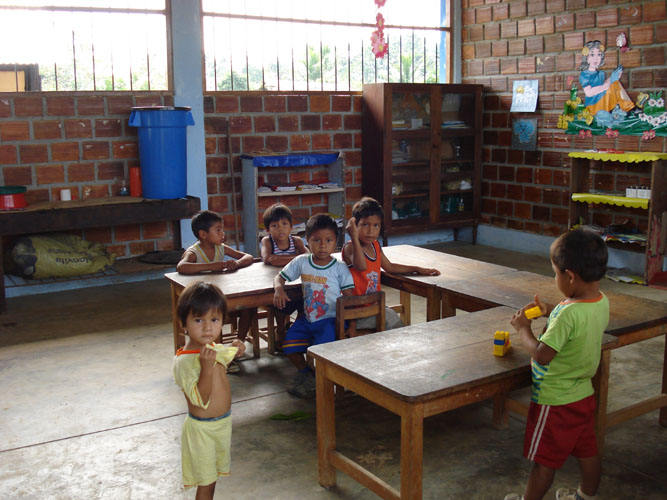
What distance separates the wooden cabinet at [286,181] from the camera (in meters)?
6.71

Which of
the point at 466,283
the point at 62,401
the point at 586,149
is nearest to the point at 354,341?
the point at 466,283

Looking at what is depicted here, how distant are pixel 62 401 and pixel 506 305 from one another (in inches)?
88.6

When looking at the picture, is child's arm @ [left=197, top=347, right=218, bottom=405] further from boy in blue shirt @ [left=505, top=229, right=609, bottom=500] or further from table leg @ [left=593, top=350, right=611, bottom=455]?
table leg @ [left=593, top=350, right=611, bottom=455]

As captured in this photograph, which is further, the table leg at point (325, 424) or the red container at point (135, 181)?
the red container at point (135, 181)

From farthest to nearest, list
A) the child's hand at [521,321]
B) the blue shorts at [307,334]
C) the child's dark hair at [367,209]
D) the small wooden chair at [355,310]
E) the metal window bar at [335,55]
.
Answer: the metal window bar at [335,55] → the child's dark hair at [367,209] → the blue shorts at [307,334] → the small wooden chair at [355,310] → the child's hand at [521,321]

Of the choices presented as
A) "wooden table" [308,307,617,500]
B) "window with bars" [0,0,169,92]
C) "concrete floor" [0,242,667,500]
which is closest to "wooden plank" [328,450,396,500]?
"wooden table" [308,307,617,500]

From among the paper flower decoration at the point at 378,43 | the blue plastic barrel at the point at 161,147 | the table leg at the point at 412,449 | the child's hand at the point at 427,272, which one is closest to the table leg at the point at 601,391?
the table leg at the point at 412,449

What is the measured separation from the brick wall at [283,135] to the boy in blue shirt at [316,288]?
347 centimetres

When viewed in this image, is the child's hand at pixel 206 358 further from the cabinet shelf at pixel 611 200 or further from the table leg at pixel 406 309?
the cabinet shelf at pixel 611 200

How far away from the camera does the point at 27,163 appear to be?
597 centimetres

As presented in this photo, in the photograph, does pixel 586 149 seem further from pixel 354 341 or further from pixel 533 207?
pixel 354 341

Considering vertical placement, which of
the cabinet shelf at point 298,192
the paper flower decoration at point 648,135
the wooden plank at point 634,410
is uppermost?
the paper flower decoration at point 648,135

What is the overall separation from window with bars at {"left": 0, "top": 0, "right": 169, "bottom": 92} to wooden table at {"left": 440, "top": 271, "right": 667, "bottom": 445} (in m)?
4.08

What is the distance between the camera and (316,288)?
358 cm
